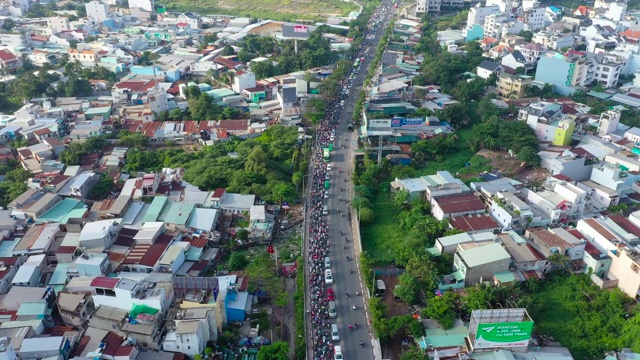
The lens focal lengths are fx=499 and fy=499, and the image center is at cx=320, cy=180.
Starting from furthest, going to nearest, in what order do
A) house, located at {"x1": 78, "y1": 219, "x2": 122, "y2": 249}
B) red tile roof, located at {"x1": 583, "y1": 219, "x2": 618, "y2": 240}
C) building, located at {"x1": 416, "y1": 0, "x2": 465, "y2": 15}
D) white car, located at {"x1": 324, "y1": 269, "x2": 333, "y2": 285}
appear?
building, located at {"x1": 416, "y1": 0, "x2": 465, "y2": 15}
house, located at {"x1": 78, "y1": 219, "x2": 122, "y2": 249}
red tile roof, located at {"x1": 583, "y1": 219, "x2": 618, "y2": 240}
white car, located at {"x1": 324, "y1": 269, "x2": 333, "y2": 285}

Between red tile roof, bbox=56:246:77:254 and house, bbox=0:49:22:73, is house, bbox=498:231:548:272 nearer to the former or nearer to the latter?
red tile roof, bbox=56:246:77:254

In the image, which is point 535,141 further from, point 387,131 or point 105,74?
point 105,74

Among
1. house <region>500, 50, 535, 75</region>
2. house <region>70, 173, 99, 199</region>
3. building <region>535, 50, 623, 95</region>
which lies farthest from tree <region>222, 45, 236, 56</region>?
building <region>535, 50, 623, 95</region>

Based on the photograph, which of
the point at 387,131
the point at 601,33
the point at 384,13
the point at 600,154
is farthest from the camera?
the point at 384,13

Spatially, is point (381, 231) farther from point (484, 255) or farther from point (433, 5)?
point (433, 5)

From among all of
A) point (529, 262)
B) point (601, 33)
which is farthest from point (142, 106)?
point (601, 33)

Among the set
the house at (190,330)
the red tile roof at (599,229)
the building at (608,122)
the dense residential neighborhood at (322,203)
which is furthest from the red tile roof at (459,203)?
the building at (608,122)
